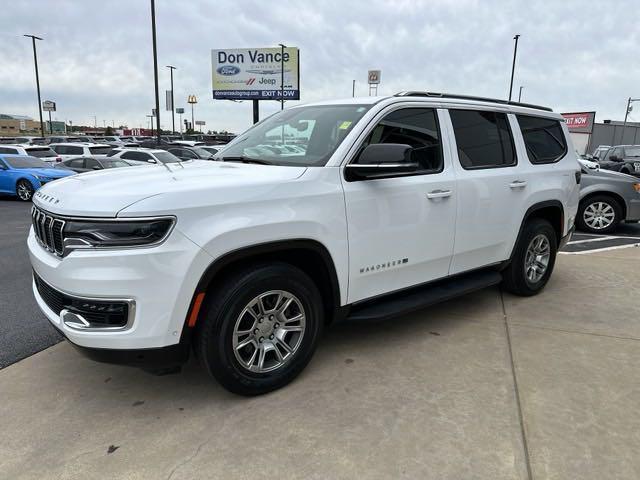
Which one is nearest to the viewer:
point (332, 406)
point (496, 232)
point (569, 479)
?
point (569, 479)

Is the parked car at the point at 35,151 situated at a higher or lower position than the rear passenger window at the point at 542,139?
lower

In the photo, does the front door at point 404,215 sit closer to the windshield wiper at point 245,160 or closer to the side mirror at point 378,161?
the side mirror at point 378,161

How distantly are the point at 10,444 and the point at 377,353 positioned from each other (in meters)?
2.40

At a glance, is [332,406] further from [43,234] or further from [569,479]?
[43,234]

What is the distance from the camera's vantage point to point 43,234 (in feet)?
9.50

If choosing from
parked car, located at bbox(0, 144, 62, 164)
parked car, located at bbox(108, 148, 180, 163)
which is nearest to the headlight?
parked car, located at bbox(108, 148, 180, 163)

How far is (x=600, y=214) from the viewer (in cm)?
938

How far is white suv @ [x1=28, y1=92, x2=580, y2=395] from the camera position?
2.49 meters

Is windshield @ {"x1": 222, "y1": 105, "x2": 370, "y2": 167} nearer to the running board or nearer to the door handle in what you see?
the door handle

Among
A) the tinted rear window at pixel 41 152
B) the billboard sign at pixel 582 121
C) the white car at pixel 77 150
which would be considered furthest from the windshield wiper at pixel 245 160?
the billboard sign at pixel 582 121

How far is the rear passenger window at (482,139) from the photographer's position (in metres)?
3.99

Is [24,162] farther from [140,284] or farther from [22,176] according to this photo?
[140,284]

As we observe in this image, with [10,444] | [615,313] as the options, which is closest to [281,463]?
[10,444]

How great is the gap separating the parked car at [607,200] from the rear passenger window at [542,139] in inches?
192
